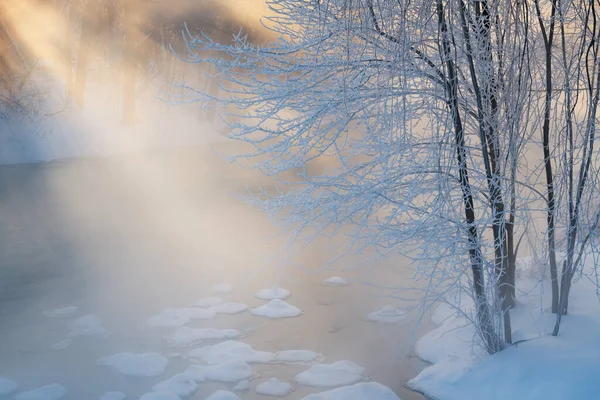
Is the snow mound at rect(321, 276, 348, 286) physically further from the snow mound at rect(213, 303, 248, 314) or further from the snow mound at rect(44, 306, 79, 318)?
the snow mound at rect(44, 306, 79, 318)

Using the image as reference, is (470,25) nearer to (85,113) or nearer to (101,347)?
(101,347)

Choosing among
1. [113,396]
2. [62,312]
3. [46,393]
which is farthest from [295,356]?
[62,312]

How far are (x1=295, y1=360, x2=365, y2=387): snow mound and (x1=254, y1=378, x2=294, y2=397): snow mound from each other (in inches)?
7.1

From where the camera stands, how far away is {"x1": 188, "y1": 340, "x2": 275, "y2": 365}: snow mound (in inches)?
268

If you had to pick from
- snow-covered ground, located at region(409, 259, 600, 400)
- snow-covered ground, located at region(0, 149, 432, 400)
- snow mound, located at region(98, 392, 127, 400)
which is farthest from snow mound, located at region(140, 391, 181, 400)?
snow-covered ground, located at region(409, 259, 600, 400)

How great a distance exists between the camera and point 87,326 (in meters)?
7.92

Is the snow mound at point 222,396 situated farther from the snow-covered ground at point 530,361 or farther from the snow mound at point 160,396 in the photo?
the snow-covered ground at point 530,361

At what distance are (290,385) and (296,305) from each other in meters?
2.40

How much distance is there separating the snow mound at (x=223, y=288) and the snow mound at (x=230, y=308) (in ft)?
2.11

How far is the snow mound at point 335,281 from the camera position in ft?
31.3

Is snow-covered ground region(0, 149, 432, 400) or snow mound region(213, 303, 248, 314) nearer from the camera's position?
snow-covered ground region(0, 149, 432, 400)

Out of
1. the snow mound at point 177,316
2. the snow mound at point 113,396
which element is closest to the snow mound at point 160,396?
the snow mound at point 113,396

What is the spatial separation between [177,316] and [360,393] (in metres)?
2.99

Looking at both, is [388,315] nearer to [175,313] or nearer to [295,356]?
[295,356]
